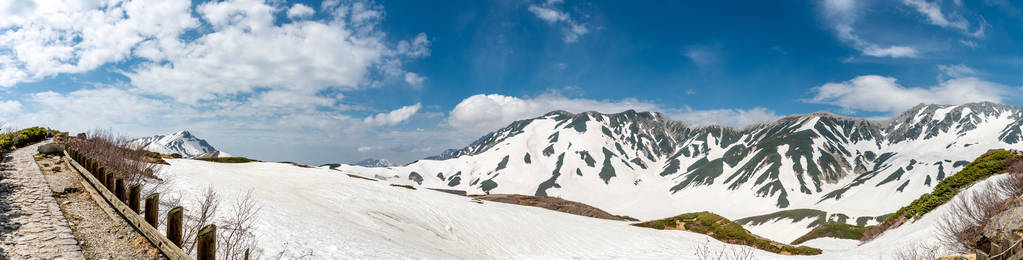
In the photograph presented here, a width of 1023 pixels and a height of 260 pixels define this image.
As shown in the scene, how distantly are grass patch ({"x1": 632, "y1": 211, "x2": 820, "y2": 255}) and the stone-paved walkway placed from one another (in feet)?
114

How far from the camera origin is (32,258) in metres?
8.36

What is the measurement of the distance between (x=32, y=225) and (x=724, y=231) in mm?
42885

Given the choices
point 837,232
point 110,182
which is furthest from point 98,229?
point 837,232

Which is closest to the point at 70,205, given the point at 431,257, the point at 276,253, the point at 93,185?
the point at 93,185

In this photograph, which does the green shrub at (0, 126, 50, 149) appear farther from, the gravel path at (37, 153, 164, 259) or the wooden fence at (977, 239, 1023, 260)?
the wooden fence at (977, 239, 1023, 260)

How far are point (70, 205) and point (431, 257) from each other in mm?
11978

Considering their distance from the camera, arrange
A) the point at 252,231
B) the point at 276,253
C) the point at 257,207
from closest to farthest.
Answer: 1. the point at 276,253
2. the point at 252,231
3. the point at 257,207

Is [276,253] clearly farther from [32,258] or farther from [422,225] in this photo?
[422,225]

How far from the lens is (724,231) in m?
39.0

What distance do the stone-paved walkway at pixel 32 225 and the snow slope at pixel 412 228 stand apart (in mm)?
4395

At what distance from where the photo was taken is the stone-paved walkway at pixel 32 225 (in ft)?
28.3

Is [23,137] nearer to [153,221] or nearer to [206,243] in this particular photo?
[153,221]

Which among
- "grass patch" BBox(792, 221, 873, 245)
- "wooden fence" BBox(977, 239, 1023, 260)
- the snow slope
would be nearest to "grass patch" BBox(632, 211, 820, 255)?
the snow slope

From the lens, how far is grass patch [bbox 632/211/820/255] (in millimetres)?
34375
